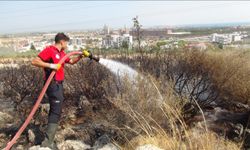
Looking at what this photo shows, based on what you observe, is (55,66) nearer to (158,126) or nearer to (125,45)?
(158,126)

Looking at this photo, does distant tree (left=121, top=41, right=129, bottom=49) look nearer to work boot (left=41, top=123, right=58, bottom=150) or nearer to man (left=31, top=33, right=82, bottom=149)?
man (left=31, top=33, right=82, bottom=149)

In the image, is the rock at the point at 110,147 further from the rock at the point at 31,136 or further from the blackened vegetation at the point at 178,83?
the blackened vegetation at the point at 178,83

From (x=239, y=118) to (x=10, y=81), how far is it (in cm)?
773

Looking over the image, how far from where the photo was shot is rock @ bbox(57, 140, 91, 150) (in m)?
7.03

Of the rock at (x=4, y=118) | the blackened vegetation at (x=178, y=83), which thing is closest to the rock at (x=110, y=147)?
the blackened vegetation at (x=178, y=83)

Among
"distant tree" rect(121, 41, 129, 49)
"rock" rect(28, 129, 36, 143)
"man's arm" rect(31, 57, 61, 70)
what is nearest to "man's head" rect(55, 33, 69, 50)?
"man's arm" rect(31, 57, 61, 70)

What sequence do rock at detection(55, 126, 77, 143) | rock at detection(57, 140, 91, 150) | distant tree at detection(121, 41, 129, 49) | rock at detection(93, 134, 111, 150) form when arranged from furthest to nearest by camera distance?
distant tree at detection(121, 41, 129, 49), rock at detection(55, 126, 77, 143), rock at detection(57, 140, 91, 150), rock at detection(93, 134, 111, 150)

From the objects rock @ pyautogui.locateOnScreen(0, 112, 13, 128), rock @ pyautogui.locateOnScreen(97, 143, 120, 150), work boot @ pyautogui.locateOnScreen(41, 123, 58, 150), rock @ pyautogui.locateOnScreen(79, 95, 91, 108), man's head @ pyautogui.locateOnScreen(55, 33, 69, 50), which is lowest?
rock @ pyautogui.locateOnScreen(0, 112, 13, 128)

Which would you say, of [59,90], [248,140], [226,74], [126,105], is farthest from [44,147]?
[226,74]

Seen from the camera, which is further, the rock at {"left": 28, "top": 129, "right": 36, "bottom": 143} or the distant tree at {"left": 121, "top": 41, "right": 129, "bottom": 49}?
Result: the distant tree at {"left": 121, "top": 41, "right": 129, "bottom": 49}

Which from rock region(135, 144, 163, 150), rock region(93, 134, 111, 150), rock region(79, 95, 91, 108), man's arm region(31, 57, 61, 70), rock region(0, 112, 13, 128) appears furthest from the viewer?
rock region(79, 95, 91, 108)

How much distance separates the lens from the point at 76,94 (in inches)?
462

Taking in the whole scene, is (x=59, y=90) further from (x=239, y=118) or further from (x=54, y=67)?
(x=239, y=118)

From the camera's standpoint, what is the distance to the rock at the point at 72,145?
7.03 meters
